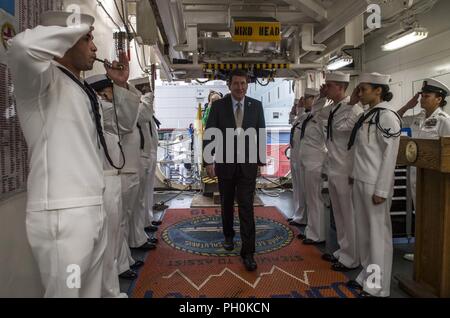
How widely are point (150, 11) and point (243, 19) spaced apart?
1303 millimetres

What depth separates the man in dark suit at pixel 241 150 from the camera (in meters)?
3.28

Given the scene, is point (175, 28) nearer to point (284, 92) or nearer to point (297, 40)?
point (297, 40)

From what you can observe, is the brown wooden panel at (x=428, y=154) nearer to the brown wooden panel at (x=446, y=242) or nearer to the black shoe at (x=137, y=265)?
the brown wooden panel at (x=446, y=242)

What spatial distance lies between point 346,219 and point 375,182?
0.83m

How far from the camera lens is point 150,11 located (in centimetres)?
407

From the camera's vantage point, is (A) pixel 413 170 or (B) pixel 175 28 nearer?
(A) pixel 413 170

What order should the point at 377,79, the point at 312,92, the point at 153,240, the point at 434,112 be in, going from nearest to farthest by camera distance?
the point at 377,79 < the point at 434,112 < the point at 153,240 < the point at 312,92

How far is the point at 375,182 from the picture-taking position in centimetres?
274

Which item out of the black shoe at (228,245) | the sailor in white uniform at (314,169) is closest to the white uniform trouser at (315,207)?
the sailor in white uniform at (314,169)

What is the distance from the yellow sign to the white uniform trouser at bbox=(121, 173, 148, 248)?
2.46m

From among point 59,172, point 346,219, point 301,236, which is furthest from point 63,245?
point 301,236

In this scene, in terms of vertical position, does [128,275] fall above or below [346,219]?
below

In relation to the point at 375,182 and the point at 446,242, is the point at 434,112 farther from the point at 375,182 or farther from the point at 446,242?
the point at 446,242
